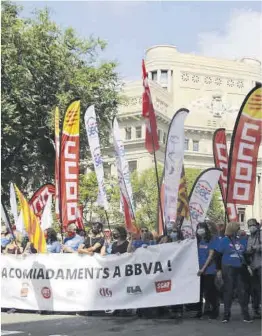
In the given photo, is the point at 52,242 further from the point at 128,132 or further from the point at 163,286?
the point at 128,132

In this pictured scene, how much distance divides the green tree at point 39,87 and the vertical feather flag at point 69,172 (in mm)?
9649

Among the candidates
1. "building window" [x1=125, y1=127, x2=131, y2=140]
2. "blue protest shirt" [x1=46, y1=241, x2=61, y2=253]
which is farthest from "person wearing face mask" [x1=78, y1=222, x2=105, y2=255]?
"building window" [x1=125, y1=127, x2=131, y2=140]

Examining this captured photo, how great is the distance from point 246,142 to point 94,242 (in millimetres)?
3331

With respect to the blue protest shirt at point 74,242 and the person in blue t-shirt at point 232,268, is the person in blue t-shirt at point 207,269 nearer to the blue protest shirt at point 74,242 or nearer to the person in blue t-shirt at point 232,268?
the person in blue t-shirt at point 232,268

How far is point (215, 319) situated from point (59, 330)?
2606mm

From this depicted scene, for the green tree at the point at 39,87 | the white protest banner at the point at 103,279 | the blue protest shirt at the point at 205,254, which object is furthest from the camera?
the green tree at the point at 39,87

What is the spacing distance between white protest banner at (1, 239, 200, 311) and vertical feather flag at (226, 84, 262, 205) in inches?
67.0

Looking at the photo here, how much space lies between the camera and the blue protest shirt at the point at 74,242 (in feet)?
40.1

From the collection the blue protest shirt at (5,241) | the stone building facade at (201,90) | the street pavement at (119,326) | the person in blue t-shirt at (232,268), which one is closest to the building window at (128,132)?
the stone building facade at (201,90)

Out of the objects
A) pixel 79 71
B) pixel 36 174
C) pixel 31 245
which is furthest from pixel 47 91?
pixel 31 245

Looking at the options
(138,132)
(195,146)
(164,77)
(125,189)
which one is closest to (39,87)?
(125,189)

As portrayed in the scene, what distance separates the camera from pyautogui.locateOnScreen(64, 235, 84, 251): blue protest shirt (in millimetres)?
12231

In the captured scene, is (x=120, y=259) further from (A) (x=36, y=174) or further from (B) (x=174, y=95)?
(B) (x=174, y=95)

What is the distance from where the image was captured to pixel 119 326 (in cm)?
997
